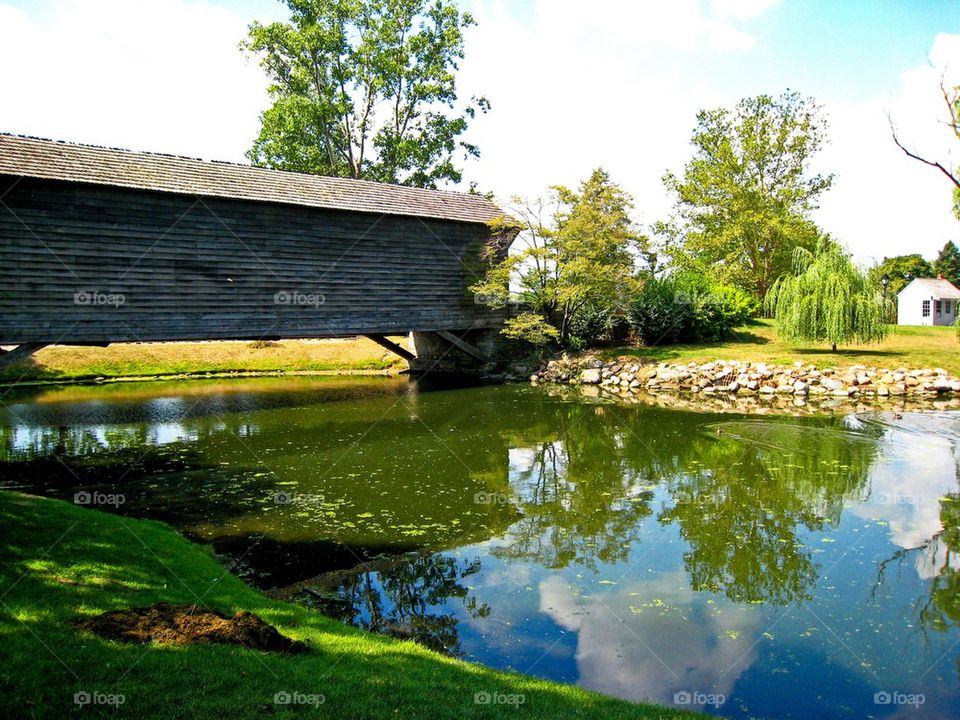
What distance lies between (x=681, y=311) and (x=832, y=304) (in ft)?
20.8

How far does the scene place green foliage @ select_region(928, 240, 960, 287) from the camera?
2544 inches

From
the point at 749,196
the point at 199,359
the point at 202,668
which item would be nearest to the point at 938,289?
the point at 749,196

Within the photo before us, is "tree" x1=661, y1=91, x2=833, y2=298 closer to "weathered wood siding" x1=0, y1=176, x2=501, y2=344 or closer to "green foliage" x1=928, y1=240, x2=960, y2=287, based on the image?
"weathered wood siding" x1=0, y1=176, x2=501, y2=344

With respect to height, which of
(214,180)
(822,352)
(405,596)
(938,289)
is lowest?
(405,596)

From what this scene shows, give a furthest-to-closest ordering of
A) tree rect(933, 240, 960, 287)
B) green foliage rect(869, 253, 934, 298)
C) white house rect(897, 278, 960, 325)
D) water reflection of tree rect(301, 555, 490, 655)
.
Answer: tree rect(933, 240, 960, 287) → green foliage rect(869, 253, 934, 298) → white house rect(897, 278, 960, 325) → water reflection of tree rect(301, 555, 490, 655)

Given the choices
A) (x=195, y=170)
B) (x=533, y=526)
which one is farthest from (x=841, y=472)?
(x=195, y=170)

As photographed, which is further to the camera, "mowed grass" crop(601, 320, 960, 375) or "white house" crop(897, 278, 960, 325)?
"white house" crop(897, 278, 960, 325)

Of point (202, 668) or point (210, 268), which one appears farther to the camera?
point (210, 268)

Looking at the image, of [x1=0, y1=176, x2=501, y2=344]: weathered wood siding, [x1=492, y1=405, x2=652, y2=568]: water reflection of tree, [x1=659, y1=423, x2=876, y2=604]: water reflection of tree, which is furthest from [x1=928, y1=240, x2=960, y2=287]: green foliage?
[x1=492, y1=405, x2=652, y2=568]: water reflection of tree

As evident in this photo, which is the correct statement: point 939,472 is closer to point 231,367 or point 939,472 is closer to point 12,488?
point 12,488

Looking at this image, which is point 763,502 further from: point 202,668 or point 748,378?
point 748,378

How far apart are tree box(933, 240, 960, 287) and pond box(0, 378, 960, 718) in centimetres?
6079

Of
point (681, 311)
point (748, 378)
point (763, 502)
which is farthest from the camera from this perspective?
point (681, 311)

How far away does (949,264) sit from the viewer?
65688 millimetres
